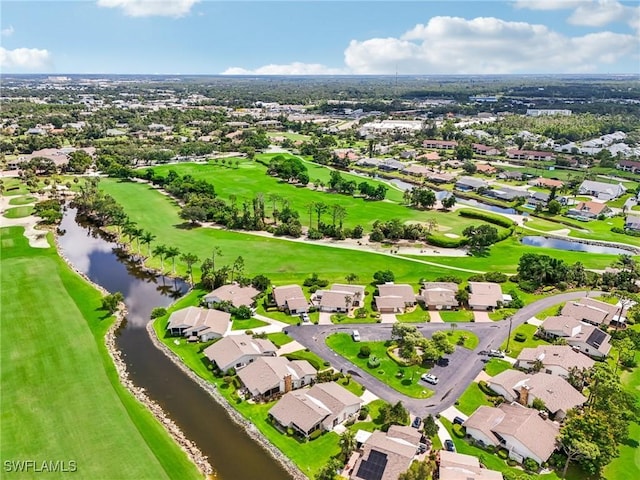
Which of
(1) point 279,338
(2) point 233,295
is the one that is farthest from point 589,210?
(2) point 233,295

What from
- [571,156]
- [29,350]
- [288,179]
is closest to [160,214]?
[288,179]

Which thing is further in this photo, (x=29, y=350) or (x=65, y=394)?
(x=29, y=350)

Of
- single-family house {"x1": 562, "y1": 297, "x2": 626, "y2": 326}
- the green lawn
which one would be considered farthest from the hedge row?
the green lawn

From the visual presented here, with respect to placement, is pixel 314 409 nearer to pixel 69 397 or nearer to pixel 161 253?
pixel 69 397

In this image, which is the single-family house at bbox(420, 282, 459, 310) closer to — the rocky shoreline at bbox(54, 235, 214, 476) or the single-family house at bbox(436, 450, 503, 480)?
the single-family house at bbox(436, 450, 503, 480)

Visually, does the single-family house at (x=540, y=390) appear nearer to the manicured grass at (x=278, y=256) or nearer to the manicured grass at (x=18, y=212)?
the manicured grass at (x=278, y=256)

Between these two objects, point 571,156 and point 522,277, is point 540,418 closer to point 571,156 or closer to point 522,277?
point 522,277
